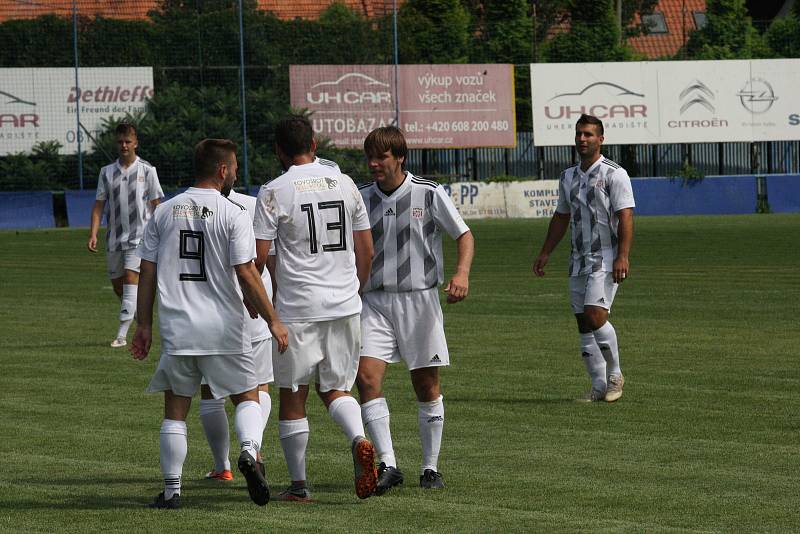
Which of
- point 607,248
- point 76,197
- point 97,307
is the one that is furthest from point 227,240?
point 76,197

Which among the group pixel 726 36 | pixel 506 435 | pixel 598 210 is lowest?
pixel 506 435

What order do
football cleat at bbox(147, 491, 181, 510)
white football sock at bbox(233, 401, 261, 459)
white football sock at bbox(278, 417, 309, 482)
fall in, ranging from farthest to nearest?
white football sock at bbox(278, 417, 309, 482) < football cleat at bbox(147, 491, 181, 510) < white football sock at bbox(233, 401, 261, 459)

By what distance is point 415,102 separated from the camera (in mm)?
47688

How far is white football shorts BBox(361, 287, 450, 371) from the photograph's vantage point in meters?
7.86

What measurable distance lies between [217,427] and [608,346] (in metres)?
4.19

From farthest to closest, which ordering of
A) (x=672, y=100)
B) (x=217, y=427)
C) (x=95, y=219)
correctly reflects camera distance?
(x=672, y=100) < (x=95, y=219) < (x=217, y=427)

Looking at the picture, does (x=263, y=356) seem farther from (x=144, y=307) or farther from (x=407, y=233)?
(x=407, y=233)

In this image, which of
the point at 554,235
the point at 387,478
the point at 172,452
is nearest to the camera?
the point at 172,452

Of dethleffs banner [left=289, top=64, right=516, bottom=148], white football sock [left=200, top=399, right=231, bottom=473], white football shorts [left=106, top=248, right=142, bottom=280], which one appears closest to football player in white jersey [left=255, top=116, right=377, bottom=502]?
white football sock [left=200, top=399, right=231, bottom=473]

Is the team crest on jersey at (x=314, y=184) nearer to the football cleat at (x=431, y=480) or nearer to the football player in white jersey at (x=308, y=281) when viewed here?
the football player in white jersey at (x=308, y=281)

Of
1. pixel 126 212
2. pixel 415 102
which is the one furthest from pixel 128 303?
pixel 415 102

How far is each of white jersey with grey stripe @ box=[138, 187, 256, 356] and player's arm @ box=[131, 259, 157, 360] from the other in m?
0.04

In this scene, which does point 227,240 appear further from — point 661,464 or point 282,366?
point 661,464

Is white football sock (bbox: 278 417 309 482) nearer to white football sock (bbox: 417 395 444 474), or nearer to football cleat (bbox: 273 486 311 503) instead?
football cleat (bbox: 273 486 311 503)
